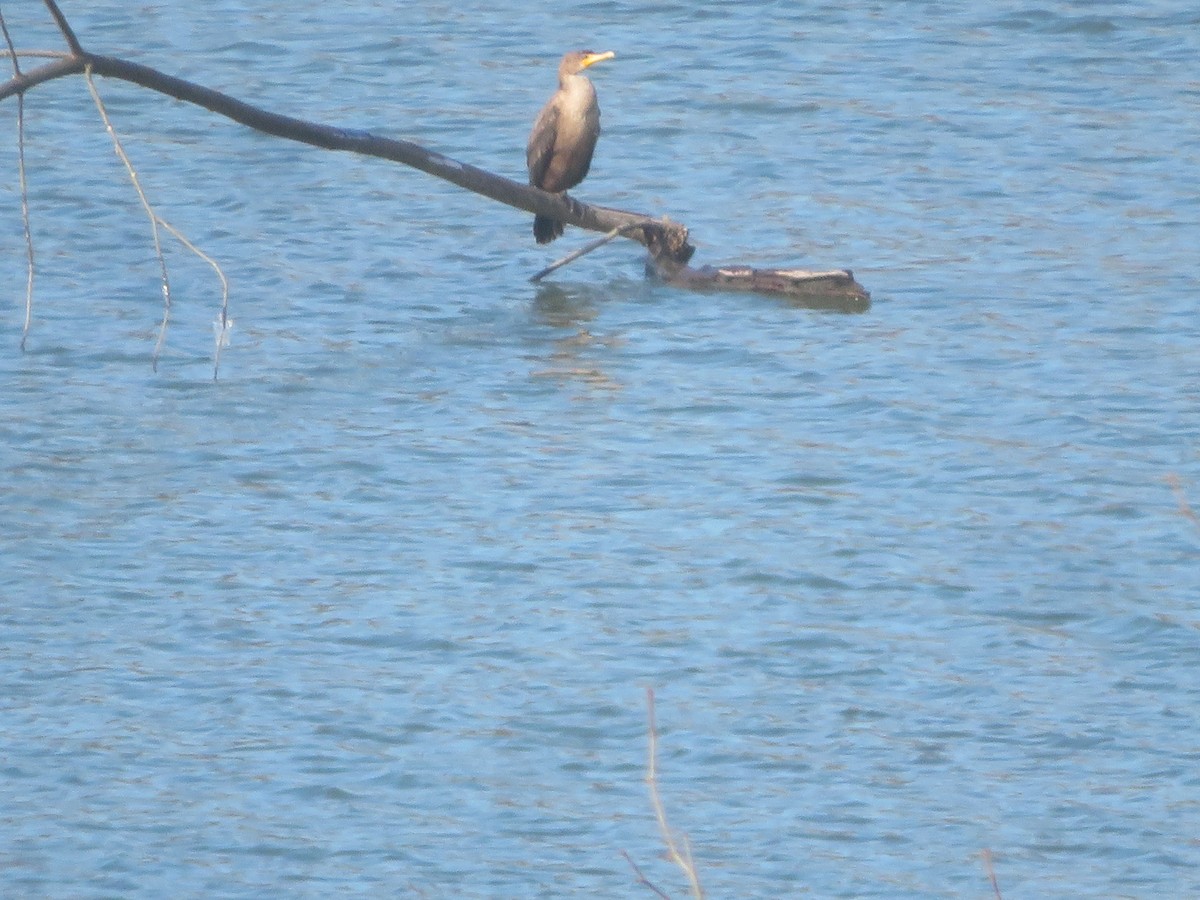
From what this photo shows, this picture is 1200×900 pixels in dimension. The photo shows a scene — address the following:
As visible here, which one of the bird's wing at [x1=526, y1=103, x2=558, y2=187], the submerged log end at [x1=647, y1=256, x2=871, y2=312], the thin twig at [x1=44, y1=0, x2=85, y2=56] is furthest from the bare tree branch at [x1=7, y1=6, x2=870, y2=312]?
the thin twig at [x1=44, y1=0, x2=85, y2=56]

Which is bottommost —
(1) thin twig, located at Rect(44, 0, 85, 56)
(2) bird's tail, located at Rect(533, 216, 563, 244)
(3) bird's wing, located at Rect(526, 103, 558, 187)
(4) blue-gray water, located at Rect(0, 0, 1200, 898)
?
(4) blue-gray water, located at Rect(0, 0, 1200, 898)

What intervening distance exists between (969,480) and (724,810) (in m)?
2.67

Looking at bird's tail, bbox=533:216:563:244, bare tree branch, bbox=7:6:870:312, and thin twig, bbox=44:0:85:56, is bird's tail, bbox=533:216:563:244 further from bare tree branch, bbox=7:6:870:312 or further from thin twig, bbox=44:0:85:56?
thin twig, bbox=44:0:85:56

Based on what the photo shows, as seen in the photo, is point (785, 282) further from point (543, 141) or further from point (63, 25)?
point (63, 25)

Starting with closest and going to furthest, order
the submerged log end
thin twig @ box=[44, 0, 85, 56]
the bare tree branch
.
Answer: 1. thin twig @ box=[44, 0, 85, 56]
2. the bare tree branch
3. the submerged log end

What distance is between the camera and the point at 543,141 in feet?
31.4

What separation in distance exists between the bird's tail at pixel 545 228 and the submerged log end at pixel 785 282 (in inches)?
19.1

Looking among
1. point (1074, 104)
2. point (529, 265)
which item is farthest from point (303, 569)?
point (1074, 104)

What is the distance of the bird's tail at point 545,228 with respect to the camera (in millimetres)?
9555

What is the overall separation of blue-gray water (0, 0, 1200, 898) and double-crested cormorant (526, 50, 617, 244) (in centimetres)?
55

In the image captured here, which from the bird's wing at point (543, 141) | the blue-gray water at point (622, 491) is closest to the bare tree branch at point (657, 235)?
the blue-gray water at point (622, 491)

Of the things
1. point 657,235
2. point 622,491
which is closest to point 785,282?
point 657,235

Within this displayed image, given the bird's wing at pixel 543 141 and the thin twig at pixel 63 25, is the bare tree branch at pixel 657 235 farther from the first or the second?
the thin twig at pixel 63 25

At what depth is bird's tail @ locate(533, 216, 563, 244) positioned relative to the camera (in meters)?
9.55
